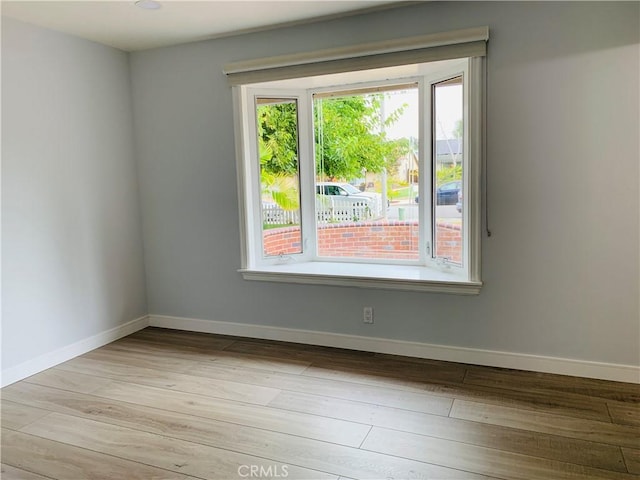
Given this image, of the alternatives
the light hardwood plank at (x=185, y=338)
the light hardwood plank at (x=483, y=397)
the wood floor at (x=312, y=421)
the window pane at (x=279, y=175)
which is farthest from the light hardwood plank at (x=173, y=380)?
the window pane at (x=279, y=175)

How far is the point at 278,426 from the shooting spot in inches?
91.0

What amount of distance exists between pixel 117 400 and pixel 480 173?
257cm

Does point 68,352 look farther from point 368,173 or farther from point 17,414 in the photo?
point 368,173

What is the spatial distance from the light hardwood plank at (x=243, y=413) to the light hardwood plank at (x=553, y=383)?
3.07 feet

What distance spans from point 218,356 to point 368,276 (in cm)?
122

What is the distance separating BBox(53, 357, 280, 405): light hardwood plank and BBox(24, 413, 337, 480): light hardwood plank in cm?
48

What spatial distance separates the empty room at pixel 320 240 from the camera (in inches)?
88.9

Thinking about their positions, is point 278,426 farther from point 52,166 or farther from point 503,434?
point 52,166

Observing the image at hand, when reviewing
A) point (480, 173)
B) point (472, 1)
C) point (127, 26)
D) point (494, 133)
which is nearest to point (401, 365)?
point (480, 173)

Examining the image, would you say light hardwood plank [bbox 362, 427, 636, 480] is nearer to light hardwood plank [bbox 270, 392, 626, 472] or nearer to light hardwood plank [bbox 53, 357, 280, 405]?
light hardwood plank [bbox 270, 392, 626, 472]

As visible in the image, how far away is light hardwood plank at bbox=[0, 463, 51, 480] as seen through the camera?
1955 mm

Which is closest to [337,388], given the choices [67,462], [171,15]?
[67,462]

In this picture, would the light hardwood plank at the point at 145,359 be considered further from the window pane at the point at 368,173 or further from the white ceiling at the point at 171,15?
the white ceiling at the point at 171,15

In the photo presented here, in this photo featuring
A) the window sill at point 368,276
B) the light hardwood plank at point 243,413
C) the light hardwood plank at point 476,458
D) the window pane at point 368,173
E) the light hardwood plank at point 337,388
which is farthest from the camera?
the window pane at point 368,173
